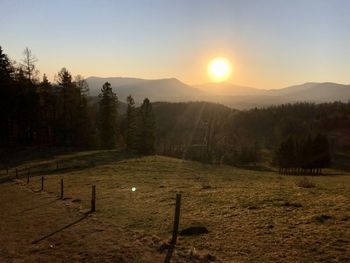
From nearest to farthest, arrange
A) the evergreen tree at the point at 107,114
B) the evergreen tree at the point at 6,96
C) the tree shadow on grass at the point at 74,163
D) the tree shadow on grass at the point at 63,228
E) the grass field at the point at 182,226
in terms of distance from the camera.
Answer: the grass field at the point at 182,226
the tree shadow on grass at the point at 63,228
the tree shadow on grass at the point at 74,163
the evergreen tree at the point at 6,96
the evergreen tree at the point at 107,114

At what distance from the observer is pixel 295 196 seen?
21.4 metres

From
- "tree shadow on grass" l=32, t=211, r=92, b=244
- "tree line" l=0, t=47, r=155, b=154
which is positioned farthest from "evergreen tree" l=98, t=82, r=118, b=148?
"tree shadow on grass" l=32, t=211, r=92, b=244

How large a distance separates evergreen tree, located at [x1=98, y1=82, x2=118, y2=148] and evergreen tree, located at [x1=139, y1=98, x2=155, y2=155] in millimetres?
6248

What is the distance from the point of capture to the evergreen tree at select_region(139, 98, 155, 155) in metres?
79.6

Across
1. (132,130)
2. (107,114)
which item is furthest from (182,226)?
(132,130)

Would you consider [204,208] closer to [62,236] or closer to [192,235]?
[192,235]

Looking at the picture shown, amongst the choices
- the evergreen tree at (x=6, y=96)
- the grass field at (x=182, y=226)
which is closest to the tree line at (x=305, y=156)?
the evergreen tree at (x=6, y=96)

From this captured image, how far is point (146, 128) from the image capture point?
80.1 metres

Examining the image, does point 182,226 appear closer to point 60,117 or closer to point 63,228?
point 63,228

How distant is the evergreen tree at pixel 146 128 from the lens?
3132 inches

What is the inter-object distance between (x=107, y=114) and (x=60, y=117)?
32.6 ft

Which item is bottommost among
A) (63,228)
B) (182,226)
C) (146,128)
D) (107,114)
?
(63,228)

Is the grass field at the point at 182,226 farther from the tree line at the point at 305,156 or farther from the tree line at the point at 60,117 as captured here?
the tree line at the point at 305,156

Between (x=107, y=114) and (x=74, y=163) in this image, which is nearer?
(x=74, y=163)
